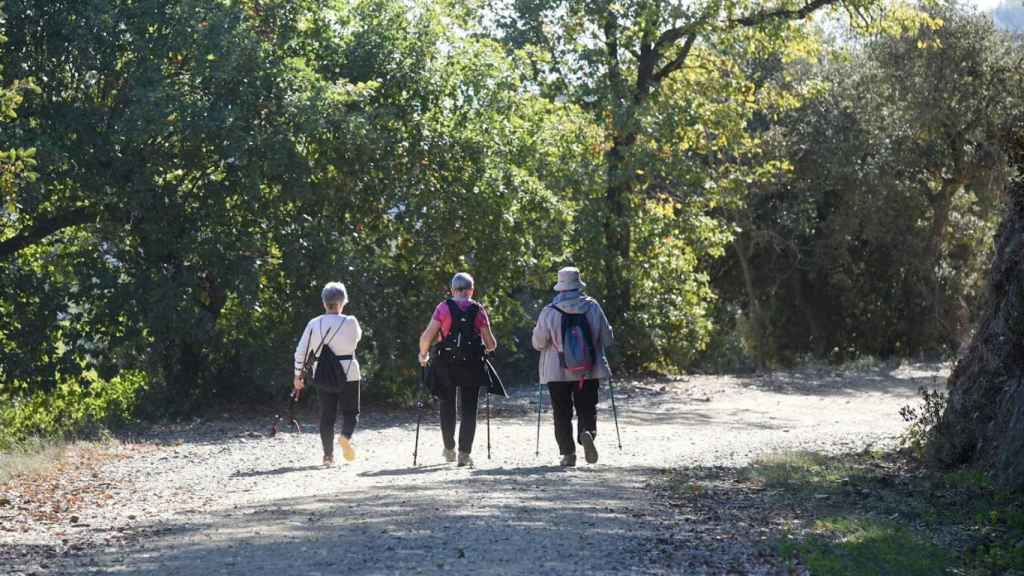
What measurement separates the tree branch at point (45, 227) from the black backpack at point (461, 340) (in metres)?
7.51

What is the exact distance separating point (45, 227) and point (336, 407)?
6986 mm

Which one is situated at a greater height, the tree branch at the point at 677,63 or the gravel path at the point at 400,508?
the tree branch at the point at 677,63

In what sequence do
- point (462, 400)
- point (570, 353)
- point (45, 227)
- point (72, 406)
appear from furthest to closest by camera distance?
point (72, 406) → point (45, 227) → point (462, 400) → point (570, 353)

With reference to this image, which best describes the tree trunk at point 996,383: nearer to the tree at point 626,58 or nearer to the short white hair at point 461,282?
the short white hair at point 461,282

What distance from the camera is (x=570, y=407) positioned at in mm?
14242

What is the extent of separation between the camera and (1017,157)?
43.1 feet

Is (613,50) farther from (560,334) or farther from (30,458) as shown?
(30,458)

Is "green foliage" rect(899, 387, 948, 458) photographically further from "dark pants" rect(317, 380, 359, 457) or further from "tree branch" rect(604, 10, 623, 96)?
"tree branch" rect(604, 10, 623, 96)

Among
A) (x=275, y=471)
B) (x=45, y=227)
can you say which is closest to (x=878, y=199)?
(x=45, y=227)

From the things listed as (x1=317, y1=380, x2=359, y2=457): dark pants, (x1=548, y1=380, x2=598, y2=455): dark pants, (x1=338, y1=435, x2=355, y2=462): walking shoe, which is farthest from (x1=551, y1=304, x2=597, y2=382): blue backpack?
(x1=338, y1=435, x2=355, y2=462): walking shoe

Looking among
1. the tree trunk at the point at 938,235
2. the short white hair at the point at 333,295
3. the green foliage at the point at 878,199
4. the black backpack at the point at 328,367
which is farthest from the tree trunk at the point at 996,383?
the tree trunk at the point at 938,235

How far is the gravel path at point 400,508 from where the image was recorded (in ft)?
29.1

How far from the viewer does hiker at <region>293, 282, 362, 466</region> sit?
1467 cm

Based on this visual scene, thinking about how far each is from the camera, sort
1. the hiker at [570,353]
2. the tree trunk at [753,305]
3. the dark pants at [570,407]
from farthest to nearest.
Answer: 1. the tree trunk at [753,305]
2. the dark pants at [570,407]
3. the hiker at [570,353]
